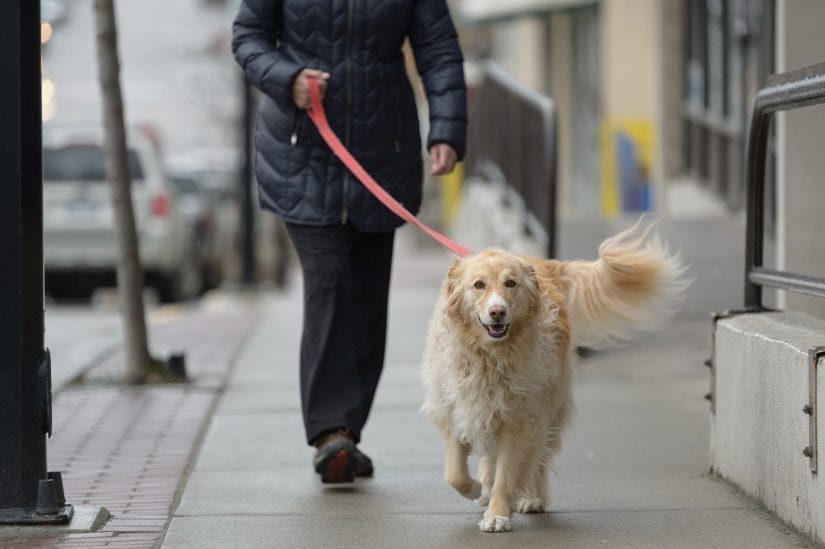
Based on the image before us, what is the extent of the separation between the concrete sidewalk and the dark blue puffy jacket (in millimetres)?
1085

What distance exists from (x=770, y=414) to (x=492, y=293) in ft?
3.64

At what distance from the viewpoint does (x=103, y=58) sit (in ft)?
28.7

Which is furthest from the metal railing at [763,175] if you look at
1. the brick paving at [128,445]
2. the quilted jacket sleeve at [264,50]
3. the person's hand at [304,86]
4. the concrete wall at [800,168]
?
the brick paving at [128,445]

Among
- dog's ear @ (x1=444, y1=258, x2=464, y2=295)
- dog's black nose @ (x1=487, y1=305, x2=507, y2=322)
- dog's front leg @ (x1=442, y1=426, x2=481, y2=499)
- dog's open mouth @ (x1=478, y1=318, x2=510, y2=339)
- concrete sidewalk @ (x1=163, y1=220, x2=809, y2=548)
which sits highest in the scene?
dog's ear @ (x1=444, y1=258, x2=464, y2=295)

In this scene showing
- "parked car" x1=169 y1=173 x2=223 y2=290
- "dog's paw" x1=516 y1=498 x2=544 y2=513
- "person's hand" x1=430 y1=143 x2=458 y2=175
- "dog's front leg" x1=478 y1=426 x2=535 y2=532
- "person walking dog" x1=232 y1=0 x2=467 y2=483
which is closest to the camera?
"dog's front leg" x1=478 y1=426 x2=535 y2=532

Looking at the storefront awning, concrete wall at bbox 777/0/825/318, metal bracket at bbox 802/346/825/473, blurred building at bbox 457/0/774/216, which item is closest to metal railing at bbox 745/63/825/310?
metal bracket at bbox 802/346/825/473

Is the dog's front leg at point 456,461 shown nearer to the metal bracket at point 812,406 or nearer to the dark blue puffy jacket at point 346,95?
the dark blue puffy jacket at point 346,95

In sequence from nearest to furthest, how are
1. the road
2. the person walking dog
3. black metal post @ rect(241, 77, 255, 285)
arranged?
the person walking dog, black metal post @ rect(241, 77, 255, 285), the road

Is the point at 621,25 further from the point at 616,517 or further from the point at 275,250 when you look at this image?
the point at 616,517

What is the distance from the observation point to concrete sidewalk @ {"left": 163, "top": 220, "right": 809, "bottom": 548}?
17.1 feet

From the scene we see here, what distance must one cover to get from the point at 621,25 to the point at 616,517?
15.2m

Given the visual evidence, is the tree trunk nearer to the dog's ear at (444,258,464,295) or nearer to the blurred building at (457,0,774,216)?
the dog's ear at (444,258,464,295)

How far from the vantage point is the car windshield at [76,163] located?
56.7ft

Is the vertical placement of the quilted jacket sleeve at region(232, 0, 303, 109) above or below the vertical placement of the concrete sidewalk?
above
